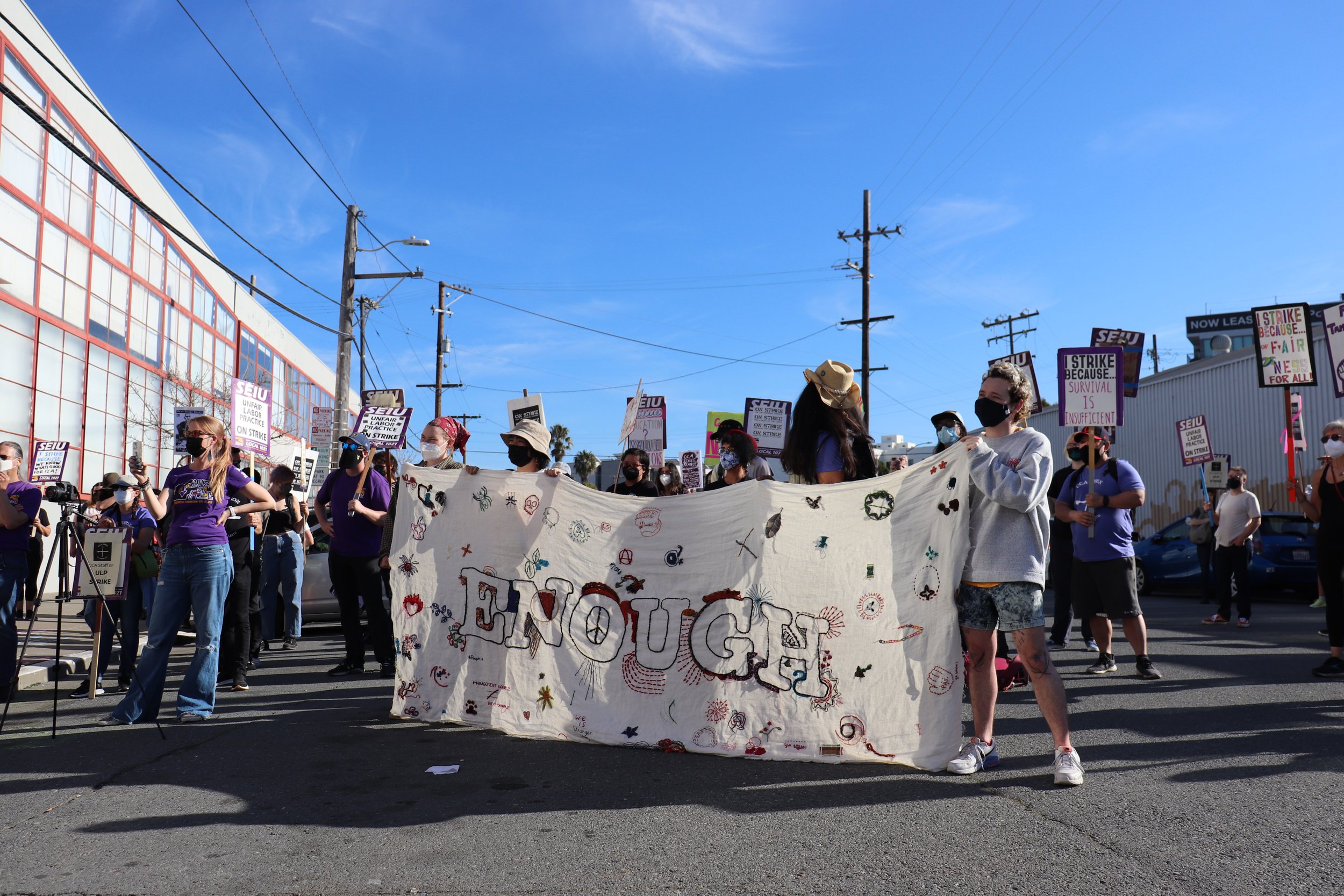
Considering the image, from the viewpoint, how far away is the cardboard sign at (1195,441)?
16.5m

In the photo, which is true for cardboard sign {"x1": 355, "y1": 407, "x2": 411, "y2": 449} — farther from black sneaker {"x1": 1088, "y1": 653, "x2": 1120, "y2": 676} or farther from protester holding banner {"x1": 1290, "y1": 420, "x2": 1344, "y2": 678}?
protester holding banner {"x1": 1290, "y1": 420, "x2": 1344, "y2": 678}

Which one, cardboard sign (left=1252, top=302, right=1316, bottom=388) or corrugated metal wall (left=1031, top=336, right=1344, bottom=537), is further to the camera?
corrugated metal wall (left=1031, top=336, right=1344, bottom=537)

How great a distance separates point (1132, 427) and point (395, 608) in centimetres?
2481

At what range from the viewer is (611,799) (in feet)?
13.8

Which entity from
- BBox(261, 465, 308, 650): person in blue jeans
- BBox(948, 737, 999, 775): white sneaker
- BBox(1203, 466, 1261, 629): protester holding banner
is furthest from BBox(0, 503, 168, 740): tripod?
BBox(1203, 466, 1261, 629): protester holding banner

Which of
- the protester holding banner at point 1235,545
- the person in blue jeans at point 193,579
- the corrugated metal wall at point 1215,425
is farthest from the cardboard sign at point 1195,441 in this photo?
the person in blue jeans at point 193,579

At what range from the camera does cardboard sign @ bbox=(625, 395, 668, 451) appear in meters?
18.8

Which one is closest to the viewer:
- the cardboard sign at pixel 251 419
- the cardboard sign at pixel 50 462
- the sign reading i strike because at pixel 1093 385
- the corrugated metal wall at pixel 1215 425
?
the sign reading i strike because at pixel 1093 385

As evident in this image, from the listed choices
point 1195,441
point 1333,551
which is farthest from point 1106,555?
point 1195,441

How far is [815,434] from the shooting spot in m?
5.19

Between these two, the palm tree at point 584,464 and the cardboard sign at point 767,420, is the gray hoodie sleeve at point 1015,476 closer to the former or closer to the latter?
the cardboard sign at point 767,420

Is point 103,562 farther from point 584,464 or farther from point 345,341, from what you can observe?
point 584,464

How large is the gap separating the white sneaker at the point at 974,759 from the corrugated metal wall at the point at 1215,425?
14.9 m

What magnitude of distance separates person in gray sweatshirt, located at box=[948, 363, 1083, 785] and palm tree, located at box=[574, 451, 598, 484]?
220 feet
